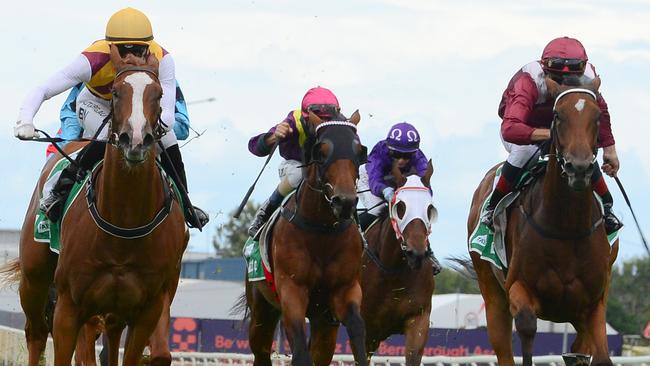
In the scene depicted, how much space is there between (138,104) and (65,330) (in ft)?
5.40

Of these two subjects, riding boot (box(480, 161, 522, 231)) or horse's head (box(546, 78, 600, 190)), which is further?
riding boot (box(480, 161, 522, 231))

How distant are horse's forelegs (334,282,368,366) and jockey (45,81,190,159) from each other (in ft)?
5.32

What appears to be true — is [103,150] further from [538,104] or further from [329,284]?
[538,104]

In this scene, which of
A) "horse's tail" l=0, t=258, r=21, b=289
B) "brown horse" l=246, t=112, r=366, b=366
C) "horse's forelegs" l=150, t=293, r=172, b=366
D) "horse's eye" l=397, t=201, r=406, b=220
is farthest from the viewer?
"horse's tail" l=0, t=258, r=21, b=289

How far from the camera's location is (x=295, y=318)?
9930 mm

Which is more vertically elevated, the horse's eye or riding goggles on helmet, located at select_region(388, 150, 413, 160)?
riding goggles on helmet, located at select_region(388, 150, 413, 160)

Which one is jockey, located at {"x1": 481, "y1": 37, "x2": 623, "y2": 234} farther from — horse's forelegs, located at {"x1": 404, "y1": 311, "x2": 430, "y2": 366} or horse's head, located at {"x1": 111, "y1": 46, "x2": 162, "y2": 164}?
horse's head, located at {"x1": 111, "y1": 46, "x2": 162, "y2": 164}

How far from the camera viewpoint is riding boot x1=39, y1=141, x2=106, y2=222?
363 inches

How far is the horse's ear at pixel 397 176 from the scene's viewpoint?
12.1m

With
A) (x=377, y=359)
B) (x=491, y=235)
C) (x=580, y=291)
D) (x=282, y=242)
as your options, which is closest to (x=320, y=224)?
(x=282, y=242)

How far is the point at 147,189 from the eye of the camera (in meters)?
→ 8.48

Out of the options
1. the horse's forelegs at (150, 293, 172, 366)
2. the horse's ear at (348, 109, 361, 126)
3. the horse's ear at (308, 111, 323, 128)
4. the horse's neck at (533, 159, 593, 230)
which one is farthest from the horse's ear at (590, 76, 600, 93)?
the horse's forelegs at (150, 293, 172, 366)

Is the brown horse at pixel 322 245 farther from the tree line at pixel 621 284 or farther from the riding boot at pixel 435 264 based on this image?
the tree line at pixel 621 284

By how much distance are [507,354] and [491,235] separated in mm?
890
